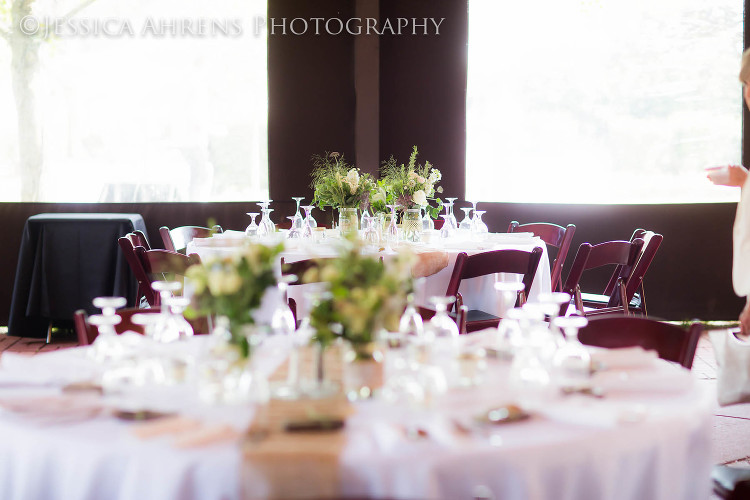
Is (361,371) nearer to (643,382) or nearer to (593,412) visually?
(593,412)

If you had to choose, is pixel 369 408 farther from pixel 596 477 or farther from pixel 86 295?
pixel 86 295

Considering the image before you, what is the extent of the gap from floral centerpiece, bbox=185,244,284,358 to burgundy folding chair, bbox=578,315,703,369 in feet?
4.33

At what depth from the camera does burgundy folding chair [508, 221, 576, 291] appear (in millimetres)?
5145

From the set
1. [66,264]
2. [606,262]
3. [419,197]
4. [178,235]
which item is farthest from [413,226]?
[66,264]

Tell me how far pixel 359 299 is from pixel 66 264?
5.05 meters

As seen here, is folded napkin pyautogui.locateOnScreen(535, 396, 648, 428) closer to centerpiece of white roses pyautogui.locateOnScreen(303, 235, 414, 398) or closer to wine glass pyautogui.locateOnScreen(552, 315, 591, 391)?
wine glass pyautogui.locateOnScreen(552, 315, 591, 391)

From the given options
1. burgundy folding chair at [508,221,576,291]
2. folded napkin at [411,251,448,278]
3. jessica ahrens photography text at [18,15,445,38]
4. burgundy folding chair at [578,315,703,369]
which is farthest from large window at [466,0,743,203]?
burgundy folding chair at [578,315,703,369]

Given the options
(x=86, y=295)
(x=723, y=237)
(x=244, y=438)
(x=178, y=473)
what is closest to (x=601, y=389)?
(x=244, y=438)

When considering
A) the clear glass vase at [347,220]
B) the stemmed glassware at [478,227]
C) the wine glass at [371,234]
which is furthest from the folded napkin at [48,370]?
the stemmed glassware at [478,227]

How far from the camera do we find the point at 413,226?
4.98 meters

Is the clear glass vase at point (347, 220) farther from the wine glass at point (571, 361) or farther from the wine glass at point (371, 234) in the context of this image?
the wine glass at point (571, 361)

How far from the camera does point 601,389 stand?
6.29 feet

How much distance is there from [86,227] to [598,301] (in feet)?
12.5

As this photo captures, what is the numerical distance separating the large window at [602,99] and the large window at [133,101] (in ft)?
6.97
